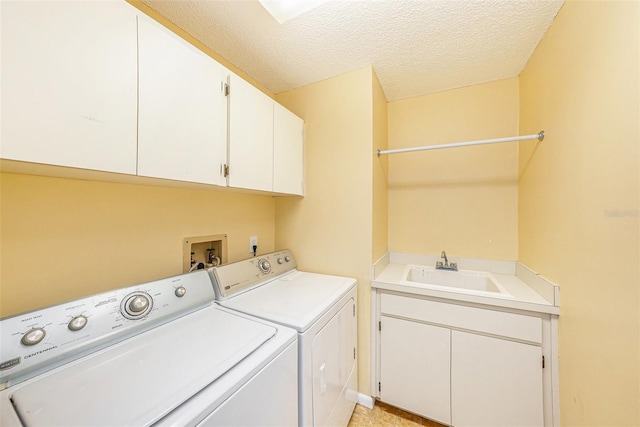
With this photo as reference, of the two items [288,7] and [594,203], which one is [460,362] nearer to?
[594,203]

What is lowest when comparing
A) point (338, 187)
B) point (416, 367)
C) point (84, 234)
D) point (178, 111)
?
point (416, 367)

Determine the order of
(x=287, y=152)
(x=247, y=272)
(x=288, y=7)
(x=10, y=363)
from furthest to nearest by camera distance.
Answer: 1. (x=287, y=152)
2. (x=247, y=272)
3. (x=288, y=7)
4. (x=10, y=363)

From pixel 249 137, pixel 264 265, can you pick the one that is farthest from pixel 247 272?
pixel 249 137

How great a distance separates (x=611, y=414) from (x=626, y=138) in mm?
1038

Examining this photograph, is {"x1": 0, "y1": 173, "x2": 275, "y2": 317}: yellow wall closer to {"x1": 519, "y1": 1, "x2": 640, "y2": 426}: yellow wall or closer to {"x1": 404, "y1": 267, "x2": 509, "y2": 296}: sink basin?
{"x1": 404, "y1": 267, "x2": 509, "y2": 296}: sink basin

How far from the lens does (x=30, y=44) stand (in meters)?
0.60

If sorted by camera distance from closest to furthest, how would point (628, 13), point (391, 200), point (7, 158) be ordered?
point (7, 158) < point (628, 13) < point (391, 200)

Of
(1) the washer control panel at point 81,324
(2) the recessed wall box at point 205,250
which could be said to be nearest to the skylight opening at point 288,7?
(2) the recessed wall box at point 205,250

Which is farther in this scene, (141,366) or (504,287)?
(504,287)

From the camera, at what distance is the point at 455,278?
1.86 meters

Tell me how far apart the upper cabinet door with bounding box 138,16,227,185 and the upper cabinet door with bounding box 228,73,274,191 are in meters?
0.06

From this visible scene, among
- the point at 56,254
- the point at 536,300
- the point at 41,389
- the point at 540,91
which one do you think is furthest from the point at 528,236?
the point at 56,254

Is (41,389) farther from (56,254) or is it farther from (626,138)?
(626,138)

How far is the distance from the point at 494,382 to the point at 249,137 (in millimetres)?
2095
